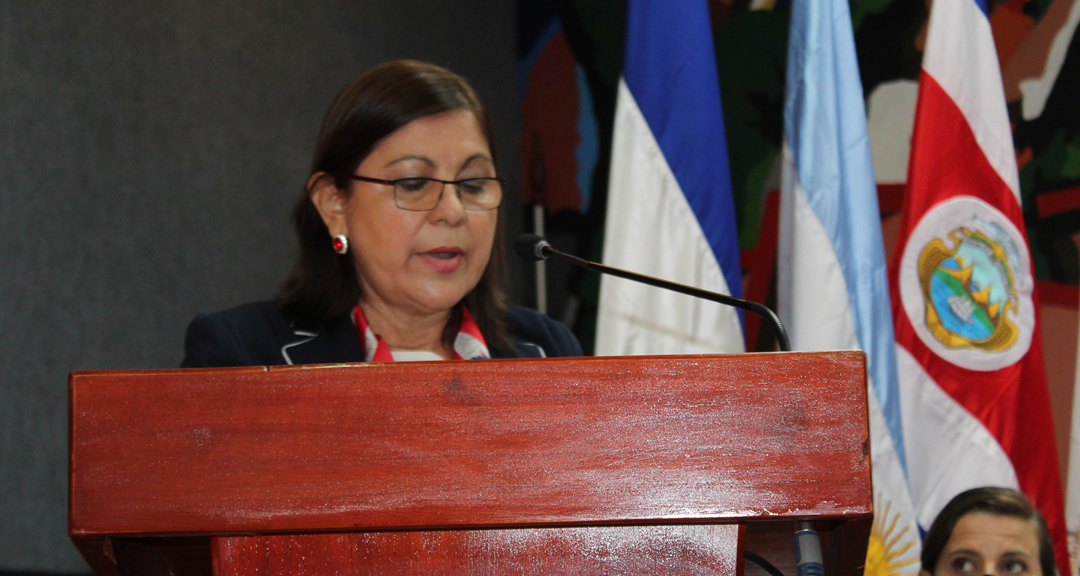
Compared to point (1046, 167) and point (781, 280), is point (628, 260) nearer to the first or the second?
point (781, 280)

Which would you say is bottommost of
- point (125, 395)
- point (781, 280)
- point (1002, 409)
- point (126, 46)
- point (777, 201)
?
point (1002, 409)

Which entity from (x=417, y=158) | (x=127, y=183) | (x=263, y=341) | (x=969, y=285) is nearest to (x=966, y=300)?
(x=969, y=285)

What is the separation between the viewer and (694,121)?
2.45m

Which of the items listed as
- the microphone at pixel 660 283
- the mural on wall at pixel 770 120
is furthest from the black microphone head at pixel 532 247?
the mural on wall at pixel 770 120

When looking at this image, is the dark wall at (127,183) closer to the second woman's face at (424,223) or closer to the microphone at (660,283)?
the second woman's face at (424,223)

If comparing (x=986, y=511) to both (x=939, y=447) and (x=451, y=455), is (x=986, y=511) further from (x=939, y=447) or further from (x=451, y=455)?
(x=451, y=455)

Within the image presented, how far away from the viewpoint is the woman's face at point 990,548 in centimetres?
182

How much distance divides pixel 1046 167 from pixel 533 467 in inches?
96.4

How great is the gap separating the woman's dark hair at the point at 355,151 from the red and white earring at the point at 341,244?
0.26ft

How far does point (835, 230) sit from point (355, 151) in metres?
1.31

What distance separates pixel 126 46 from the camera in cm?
223

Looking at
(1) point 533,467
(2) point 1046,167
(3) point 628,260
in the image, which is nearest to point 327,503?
(1) point 533,467

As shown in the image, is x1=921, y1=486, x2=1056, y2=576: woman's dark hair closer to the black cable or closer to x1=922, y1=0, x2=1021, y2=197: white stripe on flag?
x1=922, y1=0, x2=1021, y2=197: white stripe on flag

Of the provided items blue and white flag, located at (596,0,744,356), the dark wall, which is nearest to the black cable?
blue and white flag, located at (596,0,744,356)
